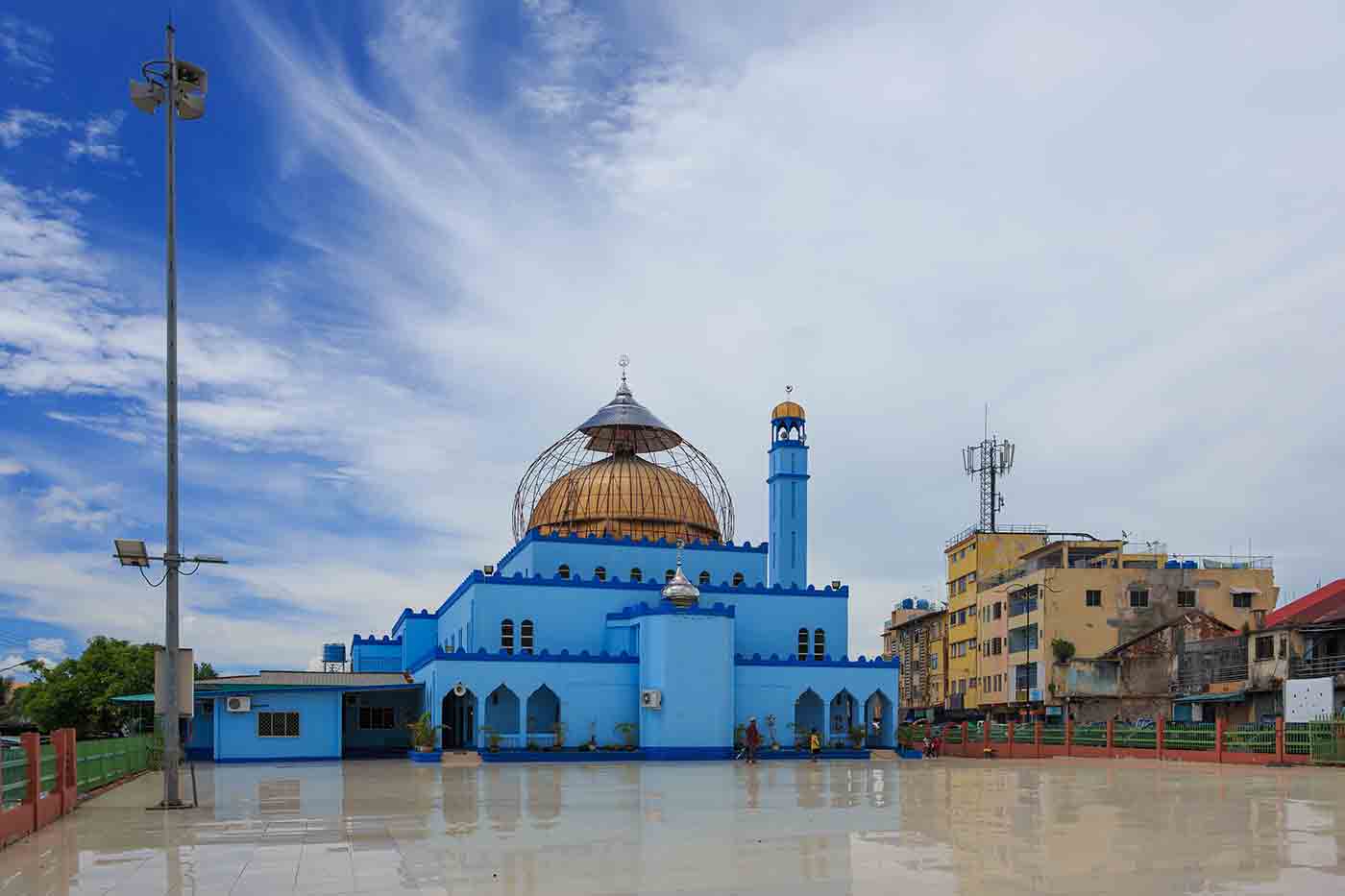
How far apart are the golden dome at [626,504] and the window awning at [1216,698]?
20287mm

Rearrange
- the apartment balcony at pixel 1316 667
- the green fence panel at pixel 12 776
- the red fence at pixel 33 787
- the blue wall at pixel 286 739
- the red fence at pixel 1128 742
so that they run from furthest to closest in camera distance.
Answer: the apartment balcony at pixel 1316 667, the blue wall at pixel 286 739, the red fence at pixel 1128 742, the red fence at pixel 33 787, the green fence panel at pixel 12 776

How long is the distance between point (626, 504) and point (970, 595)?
30.4 m

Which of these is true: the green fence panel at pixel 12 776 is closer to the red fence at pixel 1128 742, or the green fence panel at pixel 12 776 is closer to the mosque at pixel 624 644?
the mosque at pixel 624 644

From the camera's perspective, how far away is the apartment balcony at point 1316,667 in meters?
42.6

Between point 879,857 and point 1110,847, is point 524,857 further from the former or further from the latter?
point 1110,847

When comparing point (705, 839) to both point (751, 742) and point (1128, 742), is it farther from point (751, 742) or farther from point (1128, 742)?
point (1128, 742)

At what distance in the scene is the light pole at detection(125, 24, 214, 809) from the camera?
20047mm

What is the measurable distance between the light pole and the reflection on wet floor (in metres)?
2.15

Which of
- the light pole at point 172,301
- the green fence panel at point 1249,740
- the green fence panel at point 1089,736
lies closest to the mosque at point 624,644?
the green fence panel at point 1089,736

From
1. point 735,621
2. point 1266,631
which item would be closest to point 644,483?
point 735,621

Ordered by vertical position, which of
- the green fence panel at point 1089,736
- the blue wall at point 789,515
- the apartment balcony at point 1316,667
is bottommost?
the green fence panel at point 1089,736

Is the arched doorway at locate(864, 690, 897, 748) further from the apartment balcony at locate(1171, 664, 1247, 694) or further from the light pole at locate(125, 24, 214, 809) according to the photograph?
the light pole at locate(125, 24, 214, 809)

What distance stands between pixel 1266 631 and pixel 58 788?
41.4 m

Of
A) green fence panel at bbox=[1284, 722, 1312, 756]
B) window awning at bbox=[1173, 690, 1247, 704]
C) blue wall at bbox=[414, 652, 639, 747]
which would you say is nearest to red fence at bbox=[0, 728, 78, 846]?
blue wall at bbox=[414, 652, 639, 747]
